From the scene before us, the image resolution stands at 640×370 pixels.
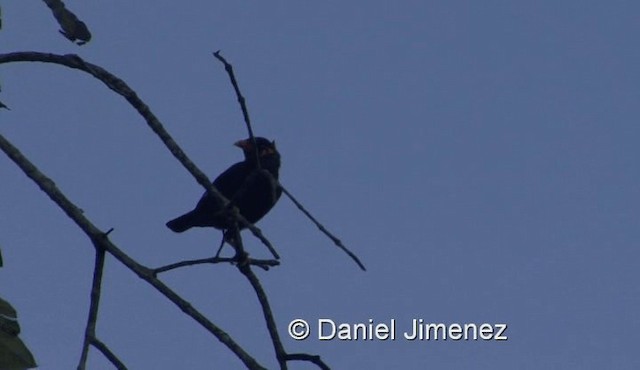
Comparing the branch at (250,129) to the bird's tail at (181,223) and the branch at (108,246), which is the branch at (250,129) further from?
the bird's tail at (181,223)

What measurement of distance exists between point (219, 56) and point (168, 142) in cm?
16

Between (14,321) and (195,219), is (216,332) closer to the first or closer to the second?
(14,321)

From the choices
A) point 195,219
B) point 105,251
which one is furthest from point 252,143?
point 195,219

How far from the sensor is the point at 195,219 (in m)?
9.17

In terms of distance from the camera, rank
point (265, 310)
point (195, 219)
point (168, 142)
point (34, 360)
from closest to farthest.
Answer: point (34, 360)
point (265, 310)
point (168, 142)
point (195, 219)

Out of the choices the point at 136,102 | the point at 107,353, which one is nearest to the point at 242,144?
the point at 136,102

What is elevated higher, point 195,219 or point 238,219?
point 195,219

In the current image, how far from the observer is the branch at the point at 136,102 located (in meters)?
1.71

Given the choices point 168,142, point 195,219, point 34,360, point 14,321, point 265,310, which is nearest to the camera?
point 34,360

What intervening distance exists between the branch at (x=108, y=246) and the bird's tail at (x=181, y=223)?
25.0 feet

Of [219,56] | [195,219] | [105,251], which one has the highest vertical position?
[195,219]

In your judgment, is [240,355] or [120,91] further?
[120,91]

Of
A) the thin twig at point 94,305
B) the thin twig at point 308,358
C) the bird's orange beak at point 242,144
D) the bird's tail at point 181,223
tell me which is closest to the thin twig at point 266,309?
the thin twig at point 308,358

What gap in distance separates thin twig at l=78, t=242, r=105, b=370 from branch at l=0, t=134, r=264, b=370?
20mm
